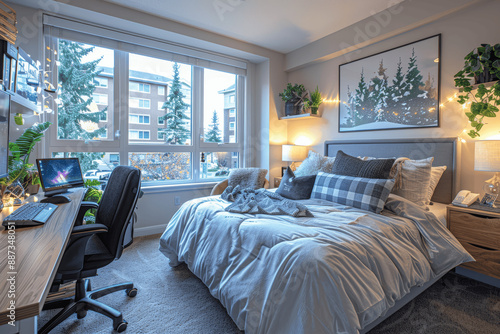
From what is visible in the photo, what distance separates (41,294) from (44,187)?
169 centimetres

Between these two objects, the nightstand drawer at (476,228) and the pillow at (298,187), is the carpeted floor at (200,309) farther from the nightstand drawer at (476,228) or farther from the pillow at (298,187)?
the pillow at (298,187)

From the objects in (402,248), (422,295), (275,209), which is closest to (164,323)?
(275,209)

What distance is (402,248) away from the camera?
1.66m

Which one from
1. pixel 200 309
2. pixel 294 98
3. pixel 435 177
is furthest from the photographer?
pixel 294 98

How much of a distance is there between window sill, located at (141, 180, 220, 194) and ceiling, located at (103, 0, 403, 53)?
2.18m

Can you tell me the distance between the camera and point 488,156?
206 centimetres

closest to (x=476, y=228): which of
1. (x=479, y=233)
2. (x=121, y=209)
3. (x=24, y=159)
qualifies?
(x=479, y=233)

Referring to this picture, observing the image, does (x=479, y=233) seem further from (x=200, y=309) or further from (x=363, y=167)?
(x=200, y=309)

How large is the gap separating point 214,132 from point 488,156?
3.29 metres

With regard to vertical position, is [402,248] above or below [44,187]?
below

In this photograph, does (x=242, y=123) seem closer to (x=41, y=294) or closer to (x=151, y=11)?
(x=151, y=11)

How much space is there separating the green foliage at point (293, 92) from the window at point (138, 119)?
6.91 ft

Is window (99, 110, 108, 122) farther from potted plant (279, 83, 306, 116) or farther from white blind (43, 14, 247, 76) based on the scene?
potted plant (279, 83, 306, 116)

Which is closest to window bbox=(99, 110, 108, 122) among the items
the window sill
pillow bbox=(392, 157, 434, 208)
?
the window sill
